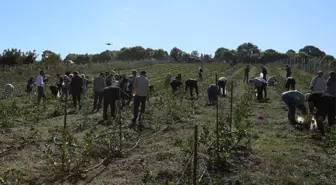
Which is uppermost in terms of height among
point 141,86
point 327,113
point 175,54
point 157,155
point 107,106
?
point 175,54

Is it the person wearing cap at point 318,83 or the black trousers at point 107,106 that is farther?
the person wearing cap at point 318,83

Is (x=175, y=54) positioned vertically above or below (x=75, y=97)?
above

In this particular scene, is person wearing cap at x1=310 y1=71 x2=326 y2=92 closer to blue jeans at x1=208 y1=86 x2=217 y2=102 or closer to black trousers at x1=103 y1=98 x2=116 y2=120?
blue jeans at x1=208 y1=86 x2=217 y2=102

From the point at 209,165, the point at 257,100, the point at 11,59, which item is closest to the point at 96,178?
the point at 209,165

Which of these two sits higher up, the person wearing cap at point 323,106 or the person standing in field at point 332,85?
the person standing in field at point 332,85

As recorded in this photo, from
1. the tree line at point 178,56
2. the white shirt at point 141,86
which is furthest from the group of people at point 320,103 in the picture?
the tree line at point 178,56

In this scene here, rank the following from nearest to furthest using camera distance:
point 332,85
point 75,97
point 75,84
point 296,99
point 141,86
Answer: point 296,99, point 332,85, point 141,86, point 75,84, point 75,97

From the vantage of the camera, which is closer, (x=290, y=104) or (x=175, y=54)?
(x=290, y=104)

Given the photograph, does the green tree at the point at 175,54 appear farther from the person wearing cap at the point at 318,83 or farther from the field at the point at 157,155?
the field at the point at 157,155

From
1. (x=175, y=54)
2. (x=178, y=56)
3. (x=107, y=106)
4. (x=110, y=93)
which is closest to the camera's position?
(x=110, y=93)

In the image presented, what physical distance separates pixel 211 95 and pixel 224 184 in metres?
9.40

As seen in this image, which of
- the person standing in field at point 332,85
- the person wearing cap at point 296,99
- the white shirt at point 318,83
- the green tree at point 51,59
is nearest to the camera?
the person wearing cap at point 296,99

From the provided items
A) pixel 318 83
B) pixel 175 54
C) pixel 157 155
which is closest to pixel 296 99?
pixel 318 83

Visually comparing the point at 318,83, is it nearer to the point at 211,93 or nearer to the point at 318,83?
the point at 318,83
